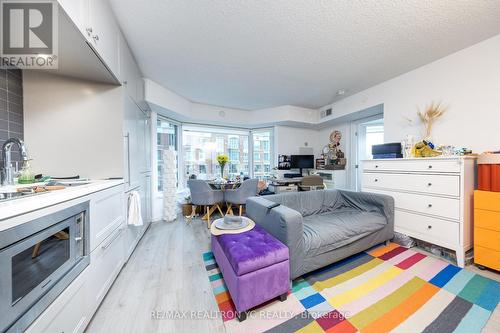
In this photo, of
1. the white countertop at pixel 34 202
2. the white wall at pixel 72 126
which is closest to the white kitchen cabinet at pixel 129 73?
the white wall at pixel 72 126

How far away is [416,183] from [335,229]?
4.32 ft

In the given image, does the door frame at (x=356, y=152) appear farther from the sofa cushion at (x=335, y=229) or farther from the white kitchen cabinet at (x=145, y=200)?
the white kitchen cabinet at (x=145, y=200)

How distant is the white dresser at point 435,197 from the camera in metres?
1.86

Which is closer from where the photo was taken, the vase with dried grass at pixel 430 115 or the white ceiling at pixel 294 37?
the white ceiling at pixel 294 37

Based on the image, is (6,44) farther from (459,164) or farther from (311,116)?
(311,116)

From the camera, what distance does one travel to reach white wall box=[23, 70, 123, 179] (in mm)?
1669

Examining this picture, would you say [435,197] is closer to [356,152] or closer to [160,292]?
[356,152]

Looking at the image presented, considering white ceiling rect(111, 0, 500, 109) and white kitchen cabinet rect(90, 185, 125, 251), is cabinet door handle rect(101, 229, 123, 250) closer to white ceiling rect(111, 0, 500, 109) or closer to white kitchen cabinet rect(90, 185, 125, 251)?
white kitchen cabinet rect(90, 185, 125, 251)

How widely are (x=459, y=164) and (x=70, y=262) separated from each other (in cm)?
351

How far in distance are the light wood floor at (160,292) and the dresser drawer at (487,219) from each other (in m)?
0.47

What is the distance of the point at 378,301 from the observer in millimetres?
1434


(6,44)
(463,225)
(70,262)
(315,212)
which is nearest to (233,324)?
(70,262)

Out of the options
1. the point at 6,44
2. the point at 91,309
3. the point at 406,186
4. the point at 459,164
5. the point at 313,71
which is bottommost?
the point at 91,309

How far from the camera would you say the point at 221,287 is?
1.64 metres
